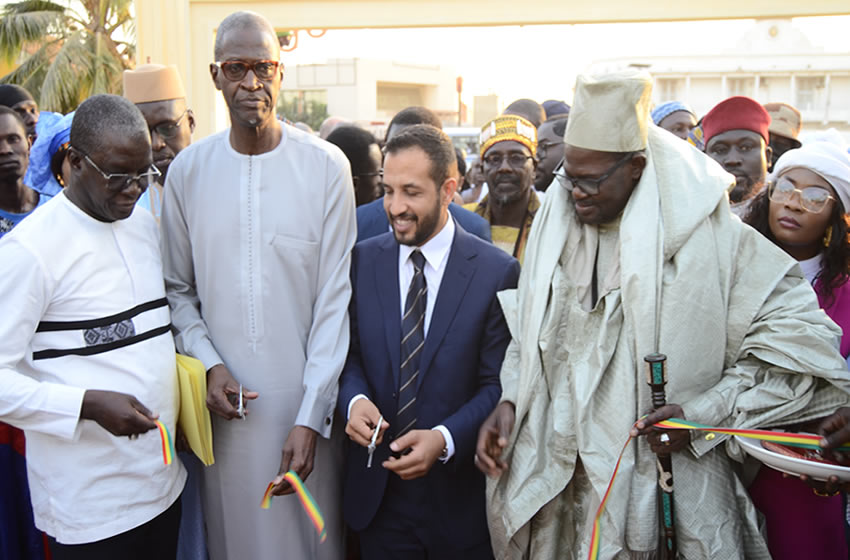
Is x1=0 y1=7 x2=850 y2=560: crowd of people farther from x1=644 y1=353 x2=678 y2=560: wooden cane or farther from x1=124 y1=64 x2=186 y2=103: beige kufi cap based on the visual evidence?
x1=124 y1=64 x2=186 y2=103: beige kufi cap

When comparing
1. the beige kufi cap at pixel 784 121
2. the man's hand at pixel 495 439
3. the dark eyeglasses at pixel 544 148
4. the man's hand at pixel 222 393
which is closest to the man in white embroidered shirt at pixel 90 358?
the man's hand at pixel 222 393

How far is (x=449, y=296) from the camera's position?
279 cm

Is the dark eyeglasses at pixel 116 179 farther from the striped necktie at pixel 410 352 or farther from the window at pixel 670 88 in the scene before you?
the window at pixel 670 88

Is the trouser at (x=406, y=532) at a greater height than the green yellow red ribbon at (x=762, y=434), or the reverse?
the green yellow red ribbon at (x=762, y=434)

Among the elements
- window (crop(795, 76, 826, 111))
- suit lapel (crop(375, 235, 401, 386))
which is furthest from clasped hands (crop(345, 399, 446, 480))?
window (crop(795, 76, 826, 111))

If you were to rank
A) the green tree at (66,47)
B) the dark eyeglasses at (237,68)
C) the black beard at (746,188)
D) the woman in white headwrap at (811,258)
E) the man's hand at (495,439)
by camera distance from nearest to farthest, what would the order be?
the man's hand at (495,439), the woman in white headwrap at (811,258), the dark eyeglasses at (237,68), the black beard at (746,188), the green tree at (66,47)

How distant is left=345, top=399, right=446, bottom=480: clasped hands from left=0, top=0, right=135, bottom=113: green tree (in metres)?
15.9

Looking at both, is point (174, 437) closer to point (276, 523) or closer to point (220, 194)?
point (276, 523)

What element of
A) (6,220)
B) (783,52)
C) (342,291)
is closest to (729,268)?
(342,291)

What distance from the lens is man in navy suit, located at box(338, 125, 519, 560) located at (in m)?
2.75

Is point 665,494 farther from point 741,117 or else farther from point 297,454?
point 741,117

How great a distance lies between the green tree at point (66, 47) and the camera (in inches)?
629

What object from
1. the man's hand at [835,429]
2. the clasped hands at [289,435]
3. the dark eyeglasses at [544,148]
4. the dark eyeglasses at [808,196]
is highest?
the dark eyeglasses at [544,148]

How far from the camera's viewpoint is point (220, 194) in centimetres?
291
